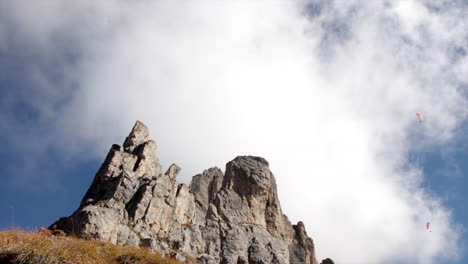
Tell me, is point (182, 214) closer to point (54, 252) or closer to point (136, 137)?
point (136, 137)

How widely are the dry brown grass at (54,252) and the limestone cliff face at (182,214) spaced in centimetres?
2320

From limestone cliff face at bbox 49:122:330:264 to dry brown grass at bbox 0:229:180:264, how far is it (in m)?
23.2

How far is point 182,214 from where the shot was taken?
62438 mm

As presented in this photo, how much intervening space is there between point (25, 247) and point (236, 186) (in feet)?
219

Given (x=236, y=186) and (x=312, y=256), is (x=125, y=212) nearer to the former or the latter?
(x=236, y=186)

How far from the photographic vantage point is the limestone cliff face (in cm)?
4559

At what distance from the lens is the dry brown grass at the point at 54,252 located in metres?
13.7

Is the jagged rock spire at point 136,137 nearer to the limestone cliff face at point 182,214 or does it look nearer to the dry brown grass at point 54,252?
the limestone cliff face at point 182,214

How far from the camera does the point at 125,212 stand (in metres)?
50.7

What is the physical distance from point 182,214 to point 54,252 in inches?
1932

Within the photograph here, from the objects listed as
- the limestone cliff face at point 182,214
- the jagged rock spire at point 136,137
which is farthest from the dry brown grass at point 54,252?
the jagged rock spire at point 136,137

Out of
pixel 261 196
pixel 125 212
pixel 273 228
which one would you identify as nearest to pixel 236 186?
pixel 261 196

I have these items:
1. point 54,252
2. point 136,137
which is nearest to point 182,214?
point 136,137

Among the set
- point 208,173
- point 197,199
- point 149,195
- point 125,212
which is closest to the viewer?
point 125,212
